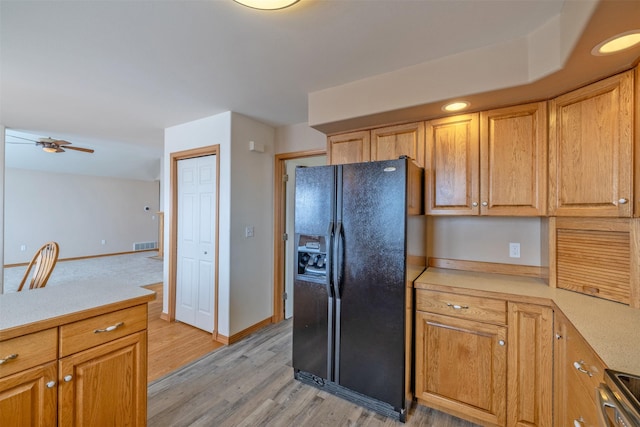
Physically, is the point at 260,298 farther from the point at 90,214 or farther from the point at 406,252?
the point at 90,214

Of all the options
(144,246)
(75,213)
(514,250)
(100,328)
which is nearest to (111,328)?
(100,328)

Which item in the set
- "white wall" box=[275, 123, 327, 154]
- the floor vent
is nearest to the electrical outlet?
"white wall" box=[275, 123, 327, 154]

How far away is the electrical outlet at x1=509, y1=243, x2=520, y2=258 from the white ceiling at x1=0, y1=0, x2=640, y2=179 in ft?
4.70

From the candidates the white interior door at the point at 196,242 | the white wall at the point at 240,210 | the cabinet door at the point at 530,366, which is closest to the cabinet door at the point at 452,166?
the cabinet door at the point at 530,366

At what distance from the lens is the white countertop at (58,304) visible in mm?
1123

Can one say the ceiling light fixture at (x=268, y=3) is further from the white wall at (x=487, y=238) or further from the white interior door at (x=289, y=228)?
the white interior door at (x=289, y=228)

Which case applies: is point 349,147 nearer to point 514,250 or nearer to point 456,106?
point 456,106

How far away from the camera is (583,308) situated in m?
1.44

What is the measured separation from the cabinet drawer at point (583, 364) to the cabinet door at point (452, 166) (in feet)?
3.06

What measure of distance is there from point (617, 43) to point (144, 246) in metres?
10.6

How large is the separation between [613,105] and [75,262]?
9.82 meters

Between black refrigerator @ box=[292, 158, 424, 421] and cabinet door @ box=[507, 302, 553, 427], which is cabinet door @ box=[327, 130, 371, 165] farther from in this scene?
cabinet door @ box=[507, 302, 553, 427]

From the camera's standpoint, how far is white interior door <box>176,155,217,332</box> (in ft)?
10.1

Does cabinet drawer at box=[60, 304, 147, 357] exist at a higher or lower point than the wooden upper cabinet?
lower
